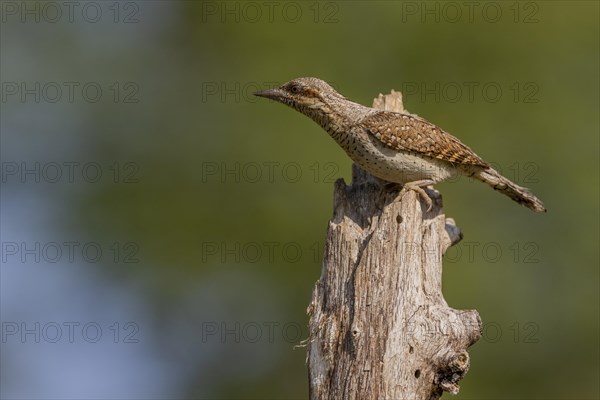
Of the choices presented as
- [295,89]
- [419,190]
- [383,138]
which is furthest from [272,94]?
[419,190]

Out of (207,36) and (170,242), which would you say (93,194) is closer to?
(170,242)

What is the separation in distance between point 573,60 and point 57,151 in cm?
834

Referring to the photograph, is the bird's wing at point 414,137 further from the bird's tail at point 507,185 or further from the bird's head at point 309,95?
the bird's head at point 309,95

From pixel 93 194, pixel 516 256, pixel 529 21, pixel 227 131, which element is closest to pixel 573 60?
pixel 529 21

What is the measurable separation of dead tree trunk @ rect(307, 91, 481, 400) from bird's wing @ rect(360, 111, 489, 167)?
751 mm

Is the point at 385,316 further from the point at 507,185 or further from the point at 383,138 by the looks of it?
the point at 507,185

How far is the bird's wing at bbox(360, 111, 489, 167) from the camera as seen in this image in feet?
25.3

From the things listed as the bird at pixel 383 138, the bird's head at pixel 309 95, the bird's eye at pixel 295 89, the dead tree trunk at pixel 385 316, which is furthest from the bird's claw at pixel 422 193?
the bird's eye at pixel 295 89

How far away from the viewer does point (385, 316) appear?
650 cm

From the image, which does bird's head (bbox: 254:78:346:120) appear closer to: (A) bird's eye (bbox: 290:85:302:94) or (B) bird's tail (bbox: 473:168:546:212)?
(A) bird's eye (bbox: 290:85:302:94)

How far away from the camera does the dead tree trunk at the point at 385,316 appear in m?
6.36

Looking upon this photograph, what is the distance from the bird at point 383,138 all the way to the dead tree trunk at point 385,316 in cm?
60

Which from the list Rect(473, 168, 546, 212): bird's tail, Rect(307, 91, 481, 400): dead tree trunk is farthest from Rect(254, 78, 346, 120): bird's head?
Rect(473, 168, 546, 212): bird's tail

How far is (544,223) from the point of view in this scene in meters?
14.3
